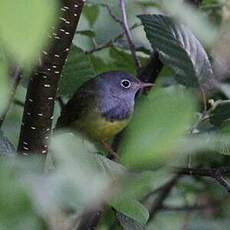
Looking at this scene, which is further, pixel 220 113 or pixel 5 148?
pixel 220 113

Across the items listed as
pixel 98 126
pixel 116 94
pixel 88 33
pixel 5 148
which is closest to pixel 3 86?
pixel 5 148

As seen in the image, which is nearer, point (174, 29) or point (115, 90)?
point (174, 29)

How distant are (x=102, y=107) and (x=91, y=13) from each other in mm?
784

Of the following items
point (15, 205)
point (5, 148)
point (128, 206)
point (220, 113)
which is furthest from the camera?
point (220, 113)

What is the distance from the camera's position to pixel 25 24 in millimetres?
395

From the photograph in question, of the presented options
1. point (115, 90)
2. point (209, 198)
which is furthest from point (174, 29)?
point (115, 90)

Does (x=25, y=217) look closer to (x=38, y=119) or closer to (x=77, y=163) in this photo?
(x=77, y=163)

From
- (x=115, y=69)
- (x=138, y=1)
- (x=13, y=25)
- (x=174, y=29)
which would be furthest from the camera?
(x=115, y=69)

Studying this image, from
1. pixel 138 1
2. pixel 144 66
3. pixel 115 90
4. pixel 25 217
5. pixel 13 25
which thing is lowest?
pixel 115 90

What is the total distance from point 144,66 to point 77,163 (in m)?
1.70

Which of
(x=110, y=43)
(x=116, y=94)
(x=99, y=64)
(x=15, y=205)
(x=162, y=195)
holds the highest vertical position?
(x=15, y=205)

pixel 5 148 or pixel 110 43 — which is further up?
pixel 5 148

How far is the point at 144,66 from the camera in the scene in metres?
2.20

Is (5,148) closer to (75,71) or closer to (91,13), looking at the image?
(75,71)
